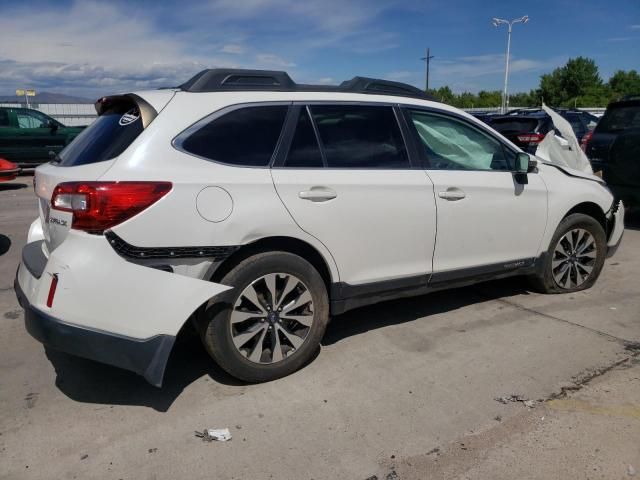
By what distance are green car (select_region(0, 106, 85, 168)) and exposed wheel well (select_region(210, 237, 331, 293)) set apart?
41.2ft

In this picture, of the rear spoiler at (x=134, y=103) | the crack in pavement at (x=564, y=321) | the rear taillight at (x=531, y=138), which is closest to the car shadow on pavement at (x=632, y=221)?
the rear taillight at (x=531, y=138)

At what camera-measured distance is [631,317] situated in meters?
4.41

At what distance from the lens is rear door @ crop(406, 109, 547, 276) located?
152 inches

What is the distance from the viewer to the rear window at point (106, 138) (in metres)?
2.95

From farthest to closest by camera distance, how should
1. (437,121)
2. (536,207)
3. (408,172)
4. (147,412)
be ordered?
(536,207)
(437,121)
(408,172)
(147,412)

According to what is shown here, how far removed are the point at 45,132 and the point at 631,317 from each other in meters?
14.5

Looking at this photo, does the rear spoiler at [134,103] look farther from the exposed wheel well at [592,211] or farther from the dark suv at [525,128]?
the dark suv at [525,128]

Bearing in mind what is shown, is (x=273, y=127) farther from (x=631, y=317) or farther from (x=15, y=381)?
(x=631, y=317)

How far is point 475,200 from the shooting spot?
3973mm

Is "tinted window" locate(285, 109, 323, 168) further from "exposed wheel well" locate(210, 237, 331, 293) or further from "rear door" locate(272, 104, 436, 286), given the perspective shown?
"exposed wheel well" locate(210, 237, 331, 293)

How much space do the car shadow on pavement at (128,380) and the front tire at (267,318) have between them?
25cm

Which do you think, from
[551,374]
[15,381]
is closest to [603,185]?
[551,374]

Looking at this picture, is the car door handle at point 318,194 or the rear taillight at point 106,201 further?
the car door handle at point 318,194

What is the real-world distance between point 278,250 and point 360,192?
66 centimetres
